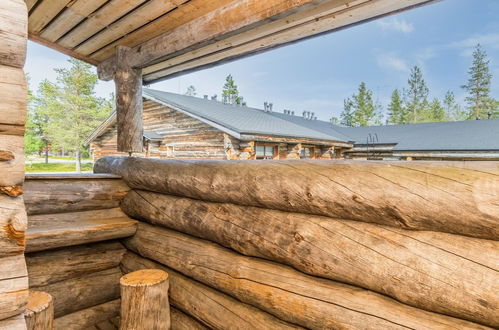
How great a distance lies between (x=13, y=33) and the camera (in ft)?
3.59

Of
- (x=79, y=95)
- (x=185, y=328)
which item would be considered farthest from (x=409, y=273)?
(x=79, y=95)

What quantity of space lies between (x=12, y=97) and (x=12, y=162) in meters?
0.26

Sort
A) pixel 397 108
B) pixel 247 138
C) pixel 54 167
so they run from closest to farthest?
pixel 247 138 → pixel 54 167 → pixel 397 108

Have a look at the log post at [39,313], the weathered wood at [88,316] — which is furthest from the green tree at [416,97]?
the log post at [39,313]

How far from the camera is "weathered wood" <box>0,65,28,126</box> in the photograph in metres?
1.09

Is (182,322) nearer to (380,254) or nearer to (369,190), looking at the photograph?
(380,254)

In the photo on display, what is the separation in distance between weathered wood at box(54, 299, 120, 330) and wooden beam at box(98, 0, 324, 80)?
2.62 metres

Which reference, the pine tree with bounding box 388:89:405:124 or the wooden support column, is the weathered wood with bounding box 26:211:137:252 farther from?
the pine tree with bounding box 388:89:405:124

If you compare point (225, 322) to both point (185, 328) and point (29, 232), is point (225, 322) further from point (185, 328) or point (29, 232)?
point (29, 232)

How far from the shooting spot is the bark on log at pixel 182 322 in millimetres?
2148

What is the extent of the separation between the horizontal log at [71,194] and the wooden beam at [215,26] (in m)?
1.49

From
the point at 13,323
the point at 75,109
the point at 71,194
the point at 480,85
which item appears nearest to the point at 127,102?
the point at 71,194

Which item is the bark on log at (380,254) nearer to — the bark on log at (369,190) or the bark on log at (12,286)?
the bark on log at (369,190)

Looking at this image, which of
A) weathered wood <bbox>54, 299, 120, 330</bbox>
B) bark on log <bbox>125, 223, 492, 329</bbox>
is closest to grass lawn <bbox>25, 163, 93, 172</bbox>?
weathered wood <bbox>54, 299, 120, 330</bbox>
